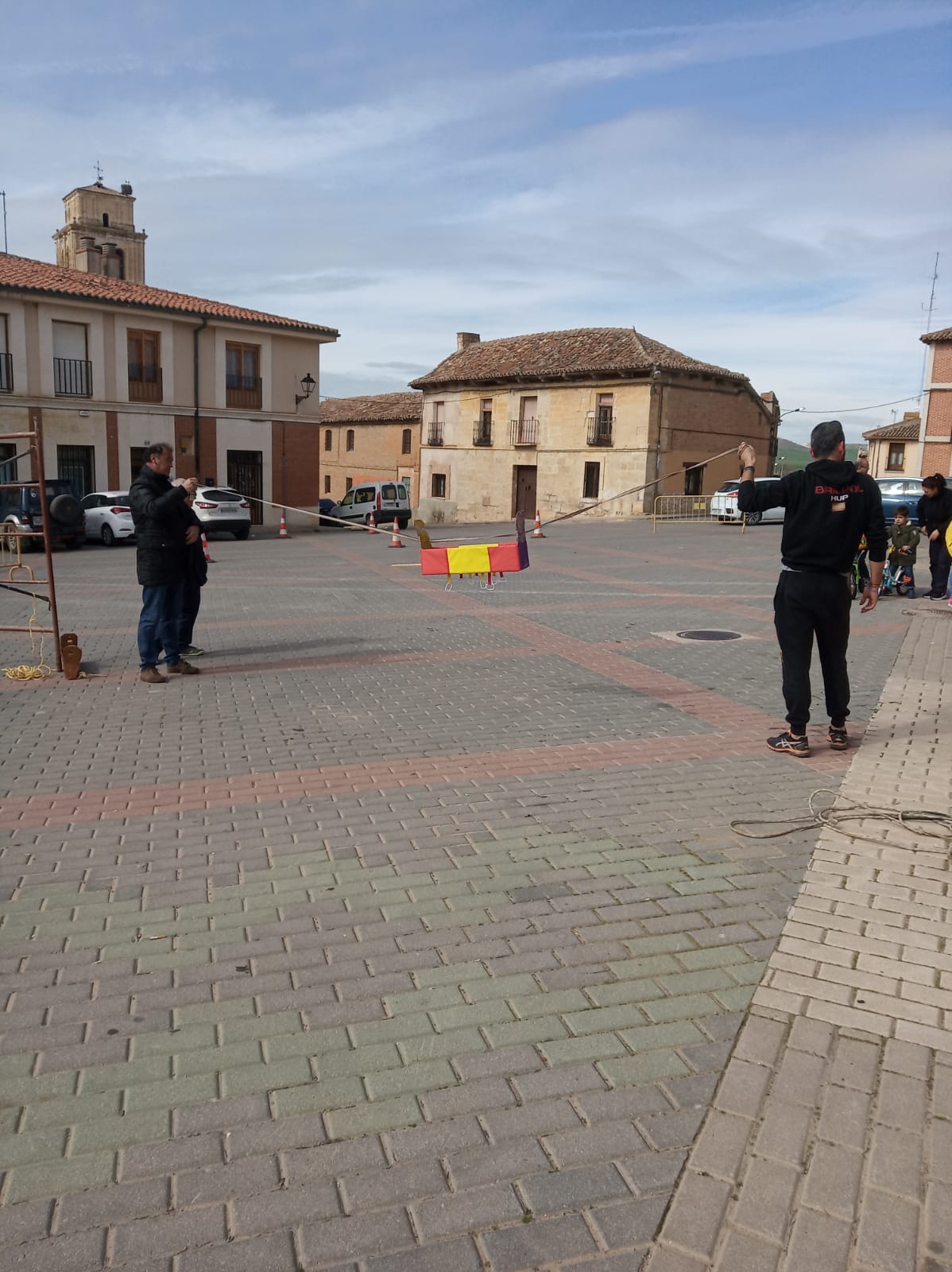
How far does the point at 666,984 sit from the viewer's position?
3342 millimetres

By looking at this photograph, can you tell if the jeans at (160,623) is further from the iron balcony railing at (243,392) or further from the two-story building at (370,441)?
the two-story building at (370,441)

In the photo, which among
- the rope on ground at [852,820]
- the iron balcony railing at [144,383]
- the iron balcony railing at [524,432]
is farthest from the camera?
the iron balcony railing at [524,432]

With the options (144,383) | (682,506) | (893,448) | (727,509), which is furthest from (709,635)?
(893,448)

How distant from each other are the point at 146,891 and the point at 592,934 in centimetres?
187

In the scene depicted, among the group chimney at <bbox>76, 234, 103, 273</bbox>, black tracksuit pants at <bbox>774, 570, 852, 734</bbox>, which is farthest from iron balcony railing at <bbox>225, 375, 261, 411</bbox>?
black tracksuit pants at <bbox>774, 570, 852, 734</bbox>

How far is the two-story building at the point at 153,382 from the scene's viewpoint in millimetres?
27719

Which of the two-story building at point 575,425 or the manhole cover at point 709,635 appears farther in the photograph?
the two-story building at point 575,425

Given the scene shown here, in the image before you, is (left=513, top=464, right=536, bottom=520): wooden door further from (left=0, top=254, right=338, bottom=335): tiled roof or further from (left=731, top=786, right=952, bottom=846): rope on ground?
(left=731, top=786, right=952, bottom=846): rope on ground

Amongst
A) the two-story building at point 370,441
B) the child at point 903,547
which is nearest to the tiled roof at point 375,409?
the two-story building at point 370,441

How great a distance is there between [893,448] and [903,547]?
50.4m

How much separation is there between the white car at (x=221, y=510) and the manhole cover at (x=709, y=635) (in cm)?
1779

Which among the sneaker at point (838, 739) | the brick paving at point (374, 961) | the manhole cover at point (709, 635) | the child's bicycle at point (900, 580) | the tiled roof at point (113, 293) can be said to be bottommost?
the brick paving at point (374, 961)

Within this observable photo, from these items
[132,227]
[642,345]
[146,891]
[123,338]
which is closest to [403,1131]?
[146,891]

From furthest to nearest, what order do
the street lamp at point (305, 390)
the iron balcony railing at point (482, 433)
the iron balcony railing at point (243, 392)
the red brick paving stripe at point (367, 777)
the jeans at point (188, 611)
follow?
→ the iron balcony railing at point (482, 433)
the street lamp at point (305, 390)
the iron balcony railing at point (243, 392)
the jeans at point (188, 611)
the red brick paving stripe at point (367, 777)
